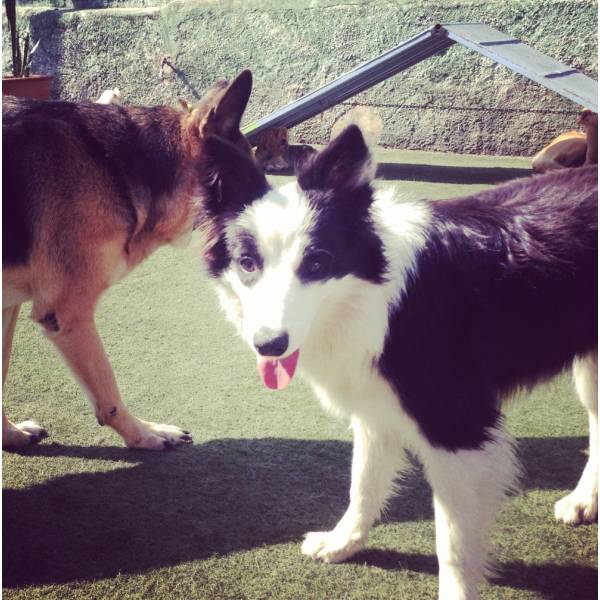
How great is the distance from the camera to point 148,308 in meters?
4.14

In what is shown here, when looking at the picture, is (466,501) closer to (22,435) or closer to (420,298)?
(420,298)

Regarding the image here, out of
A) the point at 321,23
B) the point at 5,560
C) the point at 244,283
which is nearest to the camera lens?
the point at 244,283

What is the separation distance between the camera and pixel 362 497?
219 centimetres

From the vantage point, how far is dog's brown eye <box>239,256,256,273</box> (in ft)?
5.71

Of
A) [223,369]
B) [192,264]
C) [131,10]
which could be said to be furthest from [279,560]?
[131,10]

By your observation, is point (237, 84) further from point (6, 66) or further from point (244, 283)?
point (6, 66)

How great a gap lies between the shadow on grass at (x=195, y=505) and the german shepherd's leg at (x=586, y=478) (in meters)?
0.19

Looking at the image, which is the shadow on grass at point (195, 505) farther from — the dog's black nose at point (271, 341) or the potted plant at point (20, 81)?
the potted plant at point (20, 81)

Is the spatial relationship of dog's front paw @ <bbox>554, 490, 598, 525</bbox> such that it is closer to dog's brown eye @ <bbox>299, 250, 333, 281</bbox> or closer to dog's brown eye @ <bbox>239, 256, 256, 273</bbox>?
dog's brown eye @ <bbox>299, 250, 333, 281</bbox>

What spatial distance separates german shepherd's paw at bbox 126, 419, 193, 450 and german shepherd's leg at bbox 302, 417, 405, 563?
0.82 metres

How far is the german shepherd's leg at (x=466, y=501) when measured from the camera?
6.14 ft

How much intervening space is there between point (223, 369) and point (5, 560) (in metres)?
1.46

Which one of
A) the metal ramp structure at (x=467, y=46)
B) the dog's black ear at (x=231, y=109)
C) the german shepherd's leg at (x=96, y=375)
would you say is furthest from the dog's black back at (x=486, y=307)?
the metal ramp structure at (x=467, y=46)

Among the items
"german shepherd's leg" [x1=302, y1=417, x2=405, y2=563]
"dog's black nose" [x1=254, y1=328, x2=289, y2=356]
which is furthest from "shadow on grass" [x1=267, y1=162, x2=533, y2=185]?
"dog's black nose" [x1=254, y1=328, x2=289, y2=356]
